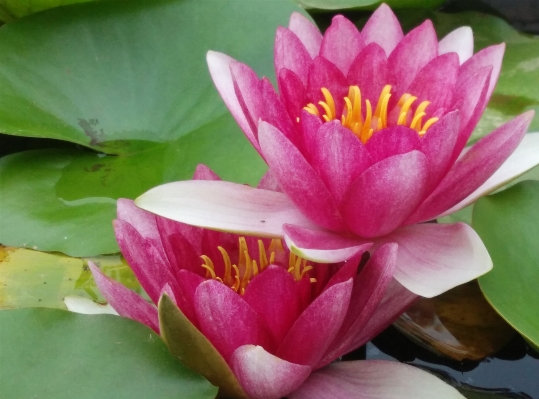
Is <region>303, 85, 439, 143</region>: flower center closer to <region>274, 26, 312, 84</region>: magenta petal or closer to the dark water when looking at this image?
<region>274, 26, 312, 84</region>: magenta petal

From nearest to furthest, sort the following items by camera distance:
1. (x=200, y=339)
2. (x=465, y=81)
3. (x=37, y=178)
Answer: (x=200, y=339), (x=465, y=81), (x=37, y=178)

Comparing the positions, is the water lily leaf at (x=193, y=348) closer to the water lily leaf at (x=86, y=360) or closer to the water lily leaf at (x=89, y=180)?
the water lily leaf at (x=86, y=360)

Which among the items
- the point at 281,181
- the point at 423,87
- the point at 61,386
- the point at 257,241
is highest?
the point at 423,87

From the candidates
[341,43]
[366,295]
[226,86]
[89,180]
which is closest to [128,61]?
[89,180]

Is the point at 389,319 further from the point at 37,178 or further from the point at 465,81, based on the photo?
the point at 37,178

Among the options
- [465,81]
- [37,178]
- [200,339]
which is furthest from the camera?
[37,178]

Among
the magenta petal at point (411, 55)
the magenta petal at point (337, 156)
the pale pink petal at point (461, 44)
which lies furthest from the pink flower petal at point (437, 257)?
the pale pink petal at point (461, 44)

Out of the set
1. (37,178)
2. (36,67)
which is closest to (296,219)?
(37,178)
